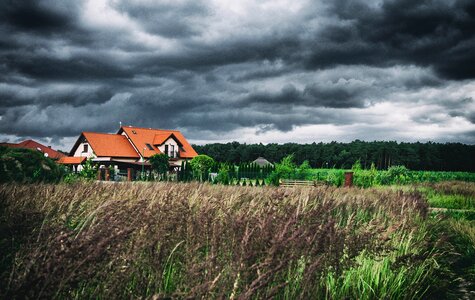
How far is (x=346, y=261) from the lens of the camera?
3170 mm

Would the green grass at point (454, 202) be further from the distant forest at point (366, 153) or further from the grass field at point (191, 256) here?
→ the distant forest at point (366, 153)

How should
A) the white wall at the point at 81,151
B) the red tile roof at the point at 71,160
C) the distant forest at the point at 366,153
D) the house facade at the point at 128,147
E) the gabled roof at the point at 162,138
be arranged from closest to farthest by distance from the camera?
the house facade at the point at 128,147, the white wall at the point at 81,151, the red tile roof at the point at 71,160, the gabled roof at the point at 162,138, the distant forest at the point at 366,153

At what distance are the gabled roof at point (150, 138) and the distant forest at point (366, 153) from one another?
2288 inches

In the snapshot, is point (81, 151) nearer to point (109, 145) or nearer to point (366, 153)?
point (109, 145)

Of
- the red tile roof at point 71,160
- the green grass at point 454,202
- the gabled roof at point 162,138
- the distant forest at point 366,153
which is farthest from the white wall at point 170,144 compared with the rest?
the distant forest at point 366,153

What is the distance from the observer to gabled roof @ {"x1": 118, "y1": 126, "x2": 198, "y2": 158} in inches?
1971

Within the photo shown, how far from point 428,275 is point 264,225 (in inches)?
129

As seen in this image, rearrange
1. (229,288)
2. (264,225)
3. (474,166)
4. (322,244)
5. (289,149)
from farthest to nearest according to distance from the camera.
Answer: (289,149) → (474,166) → (322,244) → (264,225) → (229,288)

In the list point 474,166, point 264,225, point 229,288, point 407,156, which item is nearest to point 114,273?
point 229,288

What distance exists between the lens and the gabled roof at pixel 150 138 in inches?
1971

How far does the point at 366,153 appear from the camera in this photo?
12062 centimetres

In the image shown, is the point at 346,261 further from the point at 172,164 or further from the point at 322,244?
the point at 172,164

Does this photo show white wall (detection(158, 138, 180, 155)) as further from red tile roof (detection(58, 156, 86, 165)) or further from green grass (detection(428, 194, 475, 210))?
green grass (detection(428, 194, 475, 210))

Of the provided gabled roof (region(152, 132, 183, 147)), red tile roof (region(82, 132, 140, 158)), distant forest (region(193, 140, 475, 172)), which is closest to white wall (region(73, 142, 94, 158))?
red tile roof (region(82, 132, 140, 158))
